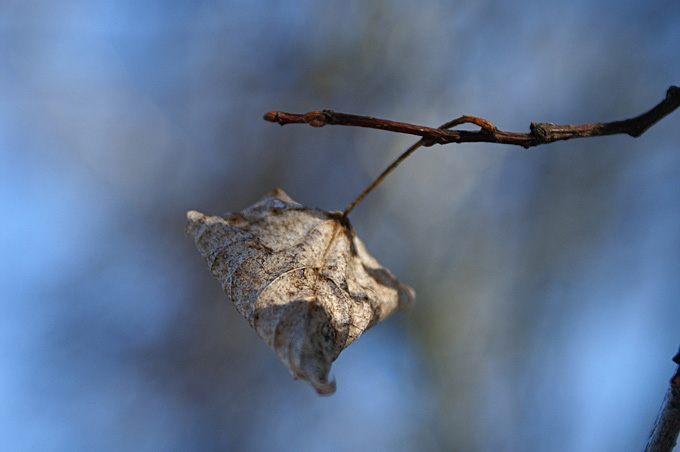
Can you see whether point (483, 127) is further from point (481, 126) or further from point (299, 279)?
point (299, 279)

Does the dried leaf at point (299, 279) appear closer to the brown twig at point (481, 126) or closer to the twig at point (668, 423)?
the brown twig at point (481, 126)

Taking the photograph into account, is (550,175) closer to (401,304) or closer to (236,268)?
(401,304)

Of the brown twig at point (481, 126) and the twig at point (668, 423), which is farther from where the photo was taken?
the brown twig at point (481, 126)

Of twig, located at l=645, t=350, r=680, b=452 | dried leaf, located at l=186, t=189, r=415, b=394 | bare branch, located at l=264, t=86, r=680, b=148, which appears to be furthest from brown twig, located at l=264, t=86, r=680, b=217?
twig, located at l=645, t=350, r=680, b=452

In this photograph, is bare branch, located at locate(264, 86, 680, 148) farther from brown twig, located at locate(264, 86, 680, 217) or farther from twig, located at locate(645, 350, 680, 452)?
twig, located at locate(645, 350, 680, 452)

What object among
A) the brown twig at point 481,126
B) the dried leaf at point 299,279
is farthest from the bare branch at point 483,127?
the dried leaf at point 299,279

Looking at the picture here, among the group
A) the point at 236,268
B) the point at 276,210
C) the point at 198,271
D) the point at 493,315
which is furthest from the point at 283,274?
the point at 493,315

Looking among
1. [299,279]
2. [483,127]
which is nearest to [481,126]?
[483,127]
